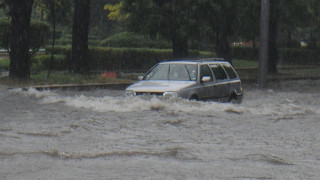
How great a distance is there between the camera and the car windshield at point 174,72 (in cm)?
1767

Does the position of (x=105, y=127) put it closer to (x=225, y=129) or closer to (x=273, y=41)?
(x=225, y=129)

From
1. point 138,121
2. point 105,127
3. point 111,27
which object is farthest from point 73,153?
point 111,27

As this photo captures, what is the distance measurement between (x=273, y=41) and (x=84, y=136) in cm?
2786

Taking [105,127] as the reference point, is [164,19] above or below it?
above

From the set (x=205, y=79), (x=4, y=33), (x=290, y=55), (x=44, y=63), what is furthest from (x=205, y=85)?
(x=290, y=55)

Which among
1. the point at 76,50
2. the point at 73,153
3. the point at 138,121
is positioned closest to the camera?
the point at 73,153

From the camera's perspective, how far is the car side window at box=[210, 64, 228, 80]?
1880cm

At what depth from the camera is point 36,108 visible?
1745 cm

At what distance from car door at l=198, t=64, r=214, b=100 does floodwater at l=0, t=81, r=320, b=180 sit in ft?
1.70

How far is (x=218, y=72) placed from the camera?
19.1 metres

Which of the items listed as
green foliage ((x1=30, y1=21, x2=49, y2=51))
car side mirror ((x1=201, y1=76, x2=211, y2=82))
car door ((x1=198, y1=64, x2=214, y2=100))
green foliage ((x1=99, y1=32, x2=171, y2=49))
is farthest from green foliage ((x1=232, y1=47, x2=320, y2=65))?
car side mirror ((x1=201, y1=76, x2=211, y2=82))

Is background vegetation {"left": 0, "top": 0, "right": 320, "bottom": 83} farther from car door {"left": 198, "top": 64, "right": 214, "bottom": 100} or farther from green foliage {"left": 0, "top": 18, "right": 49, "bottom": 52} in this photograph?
car door {"left": 198, "top": 64, "right": 214, "bottom": 100}

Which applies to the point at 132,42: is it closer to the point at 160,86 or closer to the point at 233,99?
the point at 233,99

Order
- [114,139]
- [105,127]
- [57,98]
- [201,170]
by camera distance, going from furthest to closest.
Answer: [57,98], [105,127], [114,139], [201,170]
